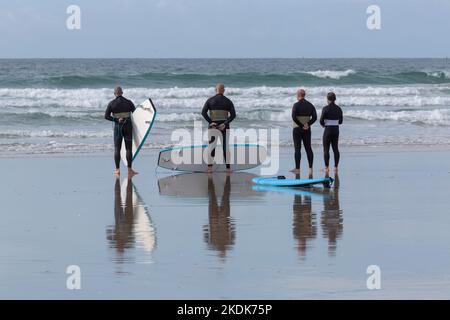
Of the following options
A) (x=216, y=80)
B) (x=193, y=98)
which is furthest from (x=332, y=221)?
(x=216, y=80)

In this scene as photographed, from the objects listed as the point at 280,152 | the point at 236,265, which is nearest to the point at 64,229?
the point at 236,265

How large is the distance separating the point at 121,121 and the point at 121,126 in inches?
3.8

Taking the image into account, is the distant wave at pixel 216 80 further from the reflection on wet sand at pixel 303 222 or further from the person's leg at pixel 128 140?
the reflection on wet sand at pixel 303 222

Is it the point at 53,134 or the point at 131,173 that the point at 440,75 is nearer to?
the point at 53,134

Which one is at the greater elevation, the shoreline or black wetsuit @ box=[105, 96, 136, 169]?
black wetsuit @ box=[105, 96, 136, 169]

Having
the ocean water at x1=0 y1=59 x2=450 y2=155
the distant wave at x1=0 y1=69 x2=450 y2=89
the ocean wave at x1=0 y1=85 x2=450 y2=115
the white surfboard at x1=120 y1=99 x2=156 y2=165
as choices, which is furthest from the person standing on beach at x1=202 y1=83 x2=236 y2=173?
the distant wave at x1=0 y1=69 x2=450 y2=89

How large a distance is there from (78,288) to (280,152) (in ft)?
38.1

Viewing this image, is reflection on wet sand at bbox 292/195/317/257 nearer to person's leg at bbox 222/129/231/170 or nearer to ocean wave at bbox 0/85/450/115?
person's leg at bbox 222/129/231/170

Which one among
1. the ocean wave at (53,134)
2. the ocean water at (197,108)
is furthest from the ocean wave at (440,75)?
the ocean wave at (53,134)

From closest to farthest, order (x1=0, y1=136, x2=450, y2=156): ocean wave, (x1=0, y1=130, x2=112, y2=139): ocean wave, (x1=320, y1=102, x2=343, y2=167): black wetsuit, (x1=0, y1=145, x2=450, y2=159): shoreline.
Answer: (x1=320, y1=102, x2=343, y2=167): black wetsuit, (x1=0, y1=145, x2=450, y2=159): shoreline, (x1=0, y1=136, x2=450, y2=156): ocean wave, (x1=0, y1=130, x2=112, y2=139): ocean wave

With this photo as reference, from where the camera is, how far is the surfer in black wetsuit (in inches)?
597

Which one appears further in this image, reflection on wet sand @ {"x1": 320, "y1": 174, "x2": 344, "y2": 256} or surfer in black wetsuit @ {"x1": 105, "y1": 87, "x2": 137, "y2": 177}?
surfer in black wetsuit @ {"x1": 105, "y1": 87, "x2": 137, "y2": 177}

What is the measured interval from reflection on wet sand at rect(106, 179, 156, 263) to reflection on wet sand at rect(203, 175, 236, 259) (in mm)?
579
